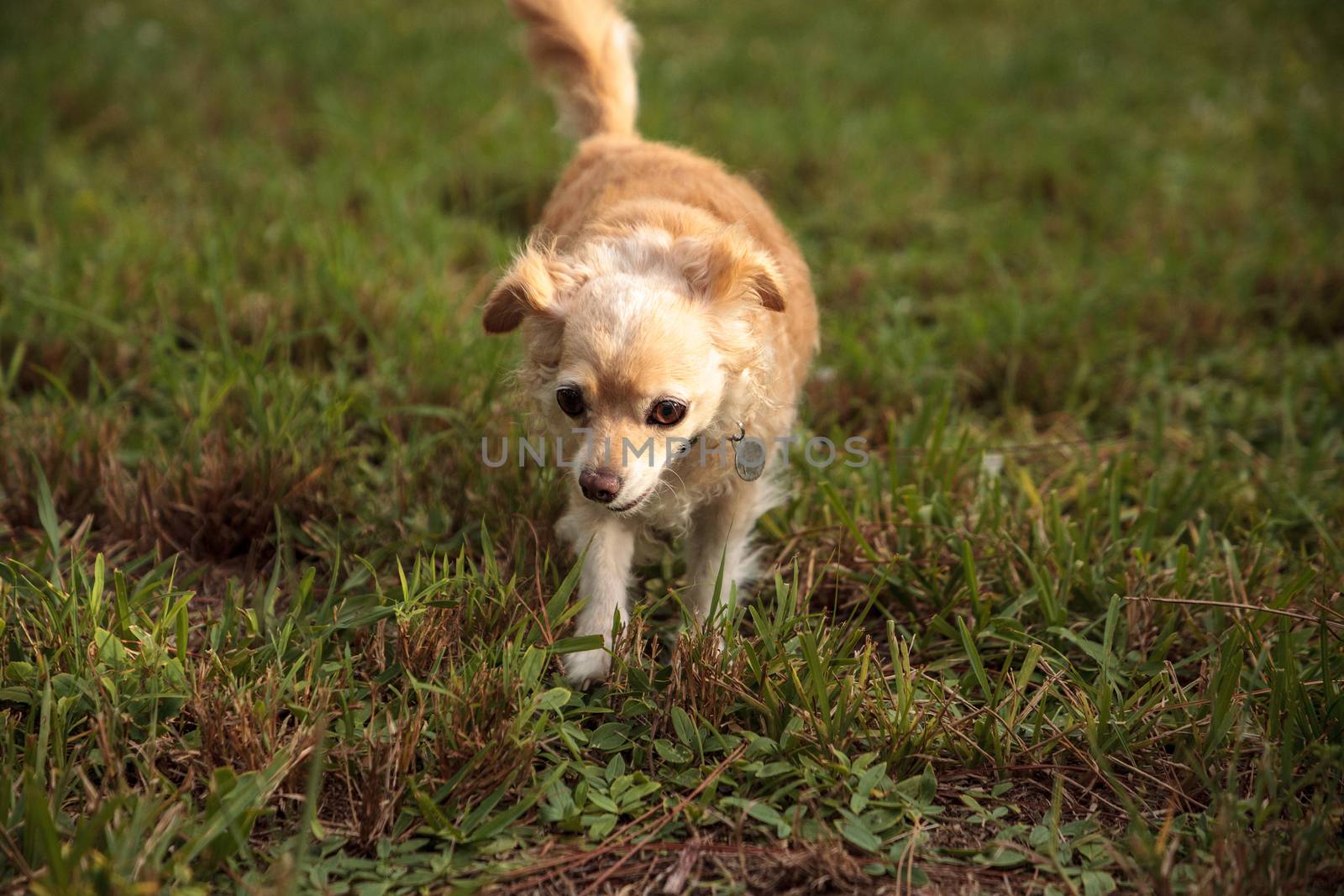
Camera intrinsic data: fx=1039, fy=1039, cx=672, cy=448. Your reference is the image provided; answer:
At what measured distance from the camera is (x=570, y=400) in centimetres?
219

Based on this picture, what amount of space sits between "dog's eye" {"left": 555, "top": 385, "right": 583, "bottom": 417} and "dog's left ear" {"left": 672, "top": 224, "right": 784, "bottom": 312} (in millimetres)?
355

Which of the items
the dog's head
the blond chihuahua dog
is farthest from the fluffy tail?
the dog's head

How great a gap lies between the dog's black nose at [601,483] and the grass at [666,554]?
32 cm

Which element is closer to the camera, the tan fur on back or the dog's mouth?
the dog's mouth

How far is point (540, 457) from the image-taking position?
273cm

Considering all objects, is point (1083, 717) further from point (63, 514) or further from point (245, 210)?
point (245, 210)

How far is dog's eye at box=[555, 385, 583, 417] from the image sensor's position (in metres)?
2.17

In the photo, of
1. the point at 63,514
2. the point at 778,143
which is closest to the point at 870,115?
the point at 778,143

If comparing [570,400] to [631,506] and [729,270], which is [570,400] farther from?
[729,270]

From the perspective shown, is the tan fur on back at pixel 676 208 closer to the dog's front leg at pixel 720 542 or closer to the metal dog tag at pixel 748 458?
the metal dog tag at pixel 748 458

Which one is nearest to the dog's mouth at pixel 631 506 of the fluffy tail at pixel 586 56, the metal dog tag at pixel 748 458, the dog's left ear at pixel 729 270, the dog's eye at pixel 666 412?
the dog's eye at pixel 666 412

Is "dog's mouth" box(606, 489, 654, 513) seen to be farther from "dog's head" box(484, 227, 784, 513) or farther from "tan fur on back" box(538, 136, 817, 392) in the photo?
"tan fur on back" box(538, 136, 817, 392)

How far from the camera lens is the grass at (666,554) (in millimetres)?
1840

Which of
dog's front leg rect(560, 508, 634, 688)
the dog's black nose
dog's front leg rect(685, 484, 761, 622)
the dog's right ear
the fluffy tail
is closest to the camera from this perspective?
the dog's black nose
